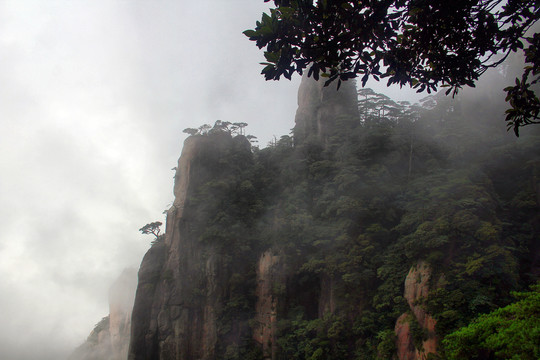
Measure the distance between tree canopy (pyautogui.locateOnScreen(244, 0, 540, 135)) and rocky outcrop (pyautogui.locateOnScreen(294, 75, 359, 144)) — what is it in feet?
61.8

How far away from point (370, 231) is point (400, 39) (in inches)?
513

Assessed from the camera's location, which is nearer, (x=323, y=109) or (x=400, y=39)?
(x=400, y=39)

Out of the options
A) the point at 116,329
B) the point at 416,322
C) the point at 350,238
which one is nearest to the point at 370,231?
the point at 350,238

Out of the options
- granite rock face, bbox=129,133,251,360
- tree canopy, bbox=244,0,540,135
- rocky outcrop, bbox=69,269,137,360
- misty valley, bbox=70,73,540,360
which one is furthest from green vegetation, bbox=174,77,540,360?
rocky outcrop, bbox=69,269,137,360

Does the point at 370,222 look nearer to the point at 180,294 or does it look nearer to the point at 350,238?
the point at 350,238

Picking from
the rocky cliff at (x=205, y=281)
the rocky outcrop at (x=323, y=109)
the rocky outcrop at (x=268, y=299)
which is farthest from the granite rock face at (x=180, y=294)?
the rocky outcrop at (x=323, y=109)

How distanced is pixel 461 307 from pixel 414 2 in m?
10.5

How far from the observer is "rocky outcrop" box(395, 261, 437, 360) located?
434 inches

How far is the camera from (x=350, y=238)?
51.8 feet

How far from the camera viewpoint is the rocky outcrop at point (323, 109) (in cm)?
2355

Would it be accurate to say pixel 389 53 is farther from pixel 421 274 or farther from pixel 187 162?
pixel 187 162

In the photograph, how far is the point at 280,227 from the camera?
59.7 ft

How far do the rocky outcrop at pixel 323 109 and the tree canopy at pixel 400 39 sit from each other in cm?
1883

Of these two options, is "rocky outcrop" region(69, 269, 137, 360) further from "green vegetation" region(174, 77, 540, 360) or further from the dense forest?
"green vegetation" region(174, 77, 540, 360)
